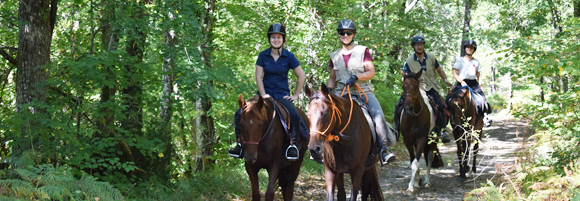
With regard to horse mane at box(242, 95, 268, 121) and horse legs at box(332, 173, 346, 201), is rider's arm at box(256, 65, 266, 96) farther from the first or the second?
horse legs at box(332, 173, 346, 201)

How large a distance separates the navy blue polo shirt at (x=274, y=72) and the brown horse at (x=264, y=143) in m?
0.52

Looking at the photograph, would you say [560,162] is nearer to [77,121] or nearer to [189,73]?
[189,73]

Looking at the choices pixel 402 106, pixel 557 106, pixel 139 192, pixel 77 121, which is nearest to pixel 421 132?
pixel 402 106

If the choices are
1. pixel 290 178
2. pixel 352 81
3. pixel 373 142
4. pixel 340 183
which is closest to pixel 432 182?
pixel 373 142

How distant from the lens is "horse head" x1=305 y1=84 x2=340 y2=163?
4.65 metres

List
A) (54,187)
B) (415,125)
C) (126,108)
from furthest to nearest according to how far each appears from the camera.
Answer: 1. (415,125)
2. (126,108)
3. (54,187)

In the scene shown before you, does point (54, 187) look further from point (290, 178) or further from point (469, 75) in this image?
point (469, 75)

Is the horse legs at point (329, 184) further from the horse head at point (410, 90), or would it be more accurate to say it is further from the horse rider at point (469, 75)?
the horse rider at point (469, 75)

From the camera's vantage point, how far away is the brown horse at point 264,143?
199 inches

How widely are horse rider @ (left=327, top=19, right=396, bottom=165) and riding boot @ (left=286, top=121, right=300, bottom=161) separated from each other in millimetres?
948

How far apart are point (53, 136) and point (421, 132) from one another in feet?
21.5

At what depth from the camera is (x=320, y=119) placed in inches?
188

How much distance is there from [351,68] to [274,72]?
1138 millimetres

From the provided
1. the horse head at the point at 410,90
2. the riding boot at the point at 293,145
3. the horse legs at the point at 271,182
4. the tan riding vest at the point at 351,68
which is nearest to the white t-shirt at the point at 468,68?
the horse head at the point at 410,90
